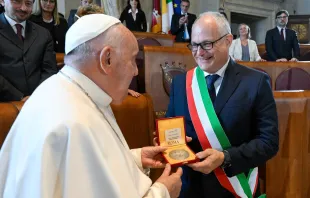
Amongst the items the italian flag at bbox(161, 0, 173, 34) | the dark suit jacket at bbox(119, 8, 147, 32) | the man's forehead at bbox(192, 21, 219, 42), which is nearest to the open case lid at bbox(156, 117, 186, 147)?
the man's forehead at bbox(192, 21, 219, 42)

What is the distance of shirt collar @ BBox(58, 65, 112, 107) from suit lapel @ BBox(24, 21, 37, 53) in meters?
1.71

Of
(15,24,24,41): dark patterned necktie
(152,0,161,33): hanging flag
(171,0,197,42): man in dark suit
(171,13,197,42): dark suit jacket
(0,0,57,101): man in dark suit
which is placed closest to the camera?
(0,0,57,101): man in dark suit

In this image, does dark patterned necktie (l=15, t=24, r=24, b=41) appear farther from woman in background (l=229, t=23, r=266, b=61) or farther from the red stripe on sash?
woman in background (l=229, t=23, r=266, b=61)

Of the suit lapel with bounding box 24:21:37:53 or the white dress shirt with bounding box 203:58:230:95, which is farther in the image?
the suit lapel with bounding box 24:21:37:53

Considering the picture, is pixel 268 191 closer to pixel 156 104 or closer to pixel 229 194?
pixel 229 194

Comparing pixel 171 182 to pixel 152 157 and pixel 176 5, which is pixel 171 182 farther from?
pixel 176 5

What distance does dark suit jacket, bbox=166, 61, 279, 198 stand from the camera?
1.77 m

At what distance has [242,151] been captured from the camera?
1754 mm

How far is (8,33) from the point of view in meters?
2.78

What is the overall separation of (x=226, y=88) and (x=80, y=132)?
0.97 metres

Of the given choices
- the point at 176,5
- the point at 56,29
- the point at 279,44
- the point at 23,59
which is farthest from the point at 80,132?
the point at 176,5

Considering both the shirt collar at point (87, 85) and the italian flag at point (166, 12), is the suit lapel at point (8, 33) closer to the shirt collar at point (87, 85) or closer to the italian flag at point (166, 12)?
the shirt collar at point (87, 85)

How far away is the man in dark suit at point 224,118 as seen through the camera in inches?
69.8

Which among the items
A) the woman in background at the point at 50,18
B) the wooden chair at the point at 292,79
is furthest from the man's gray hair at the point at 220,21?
the wooden chair at the point at 292,79
